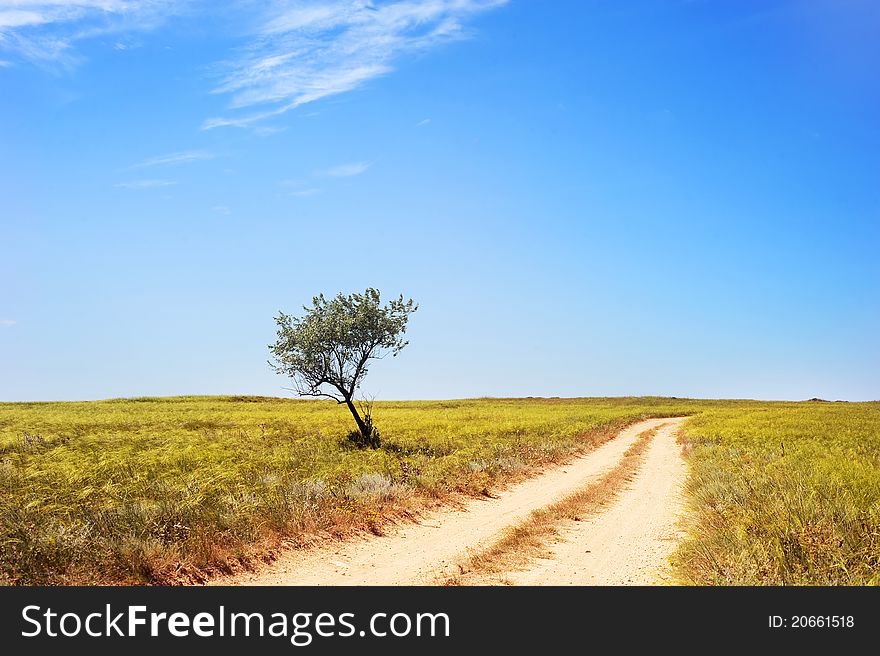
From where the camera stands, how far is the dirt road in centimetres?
910

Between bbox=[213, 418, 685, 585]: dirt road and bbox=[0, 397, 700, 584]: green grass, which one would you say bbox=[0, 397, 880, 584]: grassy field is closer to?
bbox=[0, 397, 700, 584]: green grass

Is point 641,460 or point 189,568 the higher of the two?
point 189,568

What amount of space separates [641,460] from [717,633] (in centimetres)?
2196

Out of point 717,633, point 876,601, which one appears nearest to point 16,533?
point 717,633

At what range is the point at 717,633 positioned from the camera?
6191mm

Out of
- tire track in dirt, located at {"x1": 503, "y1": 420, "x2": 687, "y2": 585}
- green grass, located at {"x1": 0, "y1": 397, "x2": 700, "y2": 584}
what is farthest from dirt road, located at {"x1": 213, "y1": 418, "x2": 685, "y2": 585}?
green grass, located at {"x1": 0, "y1": 397, "x2": 700, "y2": 584}

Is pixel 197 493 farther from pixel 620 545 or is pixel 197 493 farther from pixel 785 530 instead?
pixel 785 530

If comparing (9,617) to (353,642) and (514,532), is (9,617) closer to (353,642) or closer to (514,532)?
(353,642)

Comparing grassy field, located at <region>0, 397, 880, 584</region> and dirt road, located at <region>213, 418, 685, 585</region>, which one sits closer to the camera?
grassy field, located at <region>0, 397, 880, 584</region>

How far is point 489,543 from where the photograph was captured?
1107 centimetres

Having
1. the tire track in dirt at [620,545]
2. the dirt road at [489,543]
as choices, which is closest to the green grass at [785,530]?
the tire track in dirt at [620,545]

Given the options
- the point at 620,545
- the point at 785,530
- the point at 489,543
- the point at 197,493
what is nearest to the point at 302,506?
the point at 197,493

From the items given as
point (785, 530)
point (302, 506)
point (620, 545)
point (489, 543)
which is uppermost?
point (785, 530)

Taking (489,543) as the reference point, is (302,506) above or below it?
above
